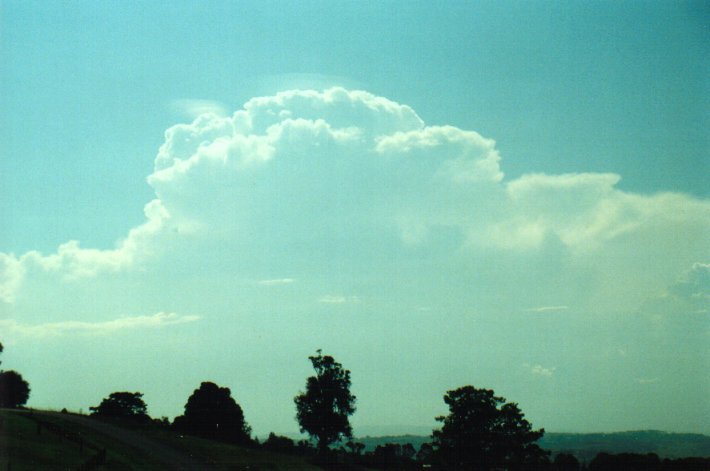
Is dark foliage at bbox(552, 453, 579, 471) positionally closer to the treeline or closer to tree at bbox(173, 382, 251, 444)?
the treeline

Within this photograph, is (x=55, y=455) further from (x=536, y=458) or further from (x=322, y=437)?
(x=536, y=458)

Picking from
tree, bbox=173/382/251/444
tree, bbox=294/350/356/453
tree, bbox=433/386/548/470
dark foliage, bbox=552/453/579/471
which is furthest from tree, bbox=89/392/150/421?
dark foliage, bbox=552/453/579/471

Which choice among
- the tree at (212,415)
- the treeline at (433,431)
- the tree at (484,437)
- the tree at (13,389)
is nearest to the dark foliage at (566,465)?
the treeline at (433,431)

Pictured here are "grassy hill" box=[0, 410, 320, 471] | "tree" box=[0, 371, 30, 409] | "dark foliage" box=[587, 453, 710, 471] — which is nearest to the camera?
"grassy hill" box=[0, 410, 320, 471]

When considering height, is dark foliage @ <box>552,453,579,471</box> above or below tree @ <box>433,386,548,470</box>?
below

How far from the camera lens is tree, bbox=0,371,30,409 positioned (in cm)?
10031

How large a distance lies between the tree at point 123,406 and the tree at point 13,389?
13.8 metres

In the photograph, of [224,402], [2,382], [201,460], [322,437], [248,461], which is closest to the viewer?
[201,460]

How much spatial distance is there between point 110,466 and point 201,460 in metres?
14.6

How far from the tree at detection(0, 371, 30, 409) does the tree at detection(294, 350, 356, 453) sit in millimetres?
50371

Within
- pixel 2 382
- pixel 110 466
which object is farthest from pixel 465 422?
pixel 2 382

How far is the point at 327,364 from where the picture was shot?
289ft

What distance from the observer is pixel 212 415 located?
3637 inches

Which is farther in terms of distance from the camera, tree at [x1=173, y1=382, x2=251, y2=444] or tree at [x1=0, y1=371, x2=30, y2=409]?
tree at [x1=0, y1=371, x2=30, y2=409]
